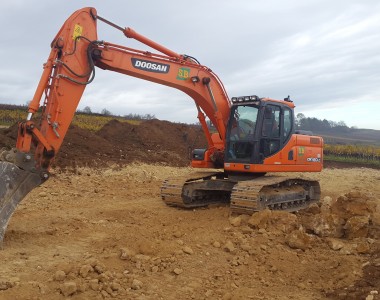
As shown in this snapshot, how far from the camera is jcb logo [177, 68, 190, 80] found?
8531 millimetres

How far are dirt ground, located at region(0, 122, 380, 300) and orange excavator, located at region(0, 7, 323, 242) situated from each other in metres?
0.52

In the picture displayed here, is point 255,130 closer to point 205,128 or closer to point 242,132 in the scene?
point 242,132

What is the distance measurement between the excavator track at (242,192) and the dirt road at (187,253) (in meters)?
0.32

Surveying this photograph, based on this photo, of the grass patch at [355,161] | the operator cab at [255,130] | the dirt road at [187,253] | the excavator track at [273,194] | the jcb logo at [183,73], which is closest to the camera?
the dirt road at [187,253]

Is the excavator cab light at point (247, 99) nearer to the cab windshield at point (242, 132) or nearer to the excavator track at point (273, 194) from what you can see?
the cab windshield at point (242, 132)

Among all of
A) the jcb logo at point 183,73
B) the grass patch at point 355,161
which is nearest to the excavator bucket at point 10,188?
the jcb logo at point 183,73

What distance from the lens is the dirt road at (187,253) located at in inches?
196

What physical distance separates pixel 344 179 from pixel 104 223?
522 inches

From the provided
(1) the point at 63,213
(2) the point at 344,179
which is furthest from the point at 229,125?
(2) the point at 344,179

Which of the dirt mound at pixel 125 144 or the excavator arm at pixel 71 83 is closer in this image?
the excavator arm at pixel 71 83

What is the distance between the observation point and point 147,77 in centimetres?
809

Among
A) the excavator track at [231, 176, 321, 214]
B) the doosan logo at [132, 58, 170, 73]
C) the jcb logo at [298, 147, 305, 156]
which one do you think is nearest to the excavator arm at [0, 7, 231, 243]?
the doosan logo at [132, 58, 170, 73]

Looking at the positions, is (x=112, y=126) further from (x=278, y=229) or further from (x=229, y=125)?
(x=278, y=229)

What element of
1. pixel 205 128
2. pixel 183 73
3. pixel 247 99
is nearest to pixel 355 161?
pixel 205 128
